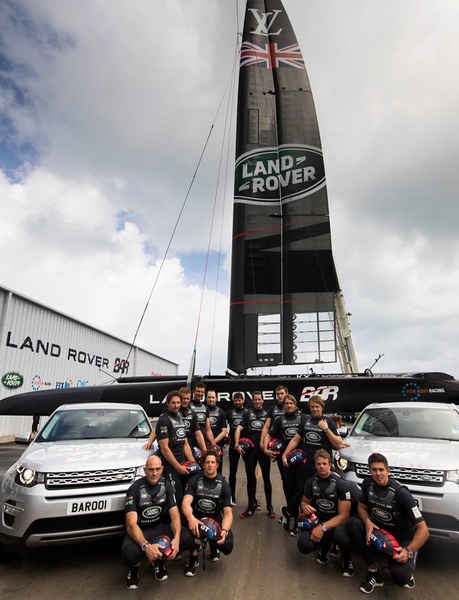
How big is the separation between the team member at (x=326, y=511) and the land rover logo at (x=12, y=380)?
16283 mm

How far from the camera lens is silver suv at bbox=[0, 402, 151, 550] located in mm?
3533

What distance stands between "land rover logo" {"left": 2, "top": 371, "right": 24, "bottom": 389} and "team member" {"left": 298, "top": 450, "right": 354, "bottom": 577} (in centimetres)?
1628

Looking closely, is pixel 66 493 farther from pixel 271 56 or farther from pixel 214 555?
pixel 271 56

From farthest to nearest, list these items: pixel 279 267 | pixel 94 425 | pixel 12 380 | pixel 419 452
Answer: pixel 12 380, pixel 279 267, pixel 94 425, pixel 419 452

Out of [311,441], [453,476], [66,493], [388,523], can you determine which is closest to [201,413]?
[311,441]

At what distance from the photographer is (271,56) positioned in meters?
13.5

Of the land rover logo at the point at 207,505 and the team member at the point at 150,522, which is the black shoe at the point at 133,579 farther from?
the land rover logo at the point at 207,505

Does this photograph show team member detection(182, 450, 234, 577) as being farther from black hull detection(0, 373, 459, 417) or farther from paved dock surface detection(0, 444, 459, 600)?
black hull detection(0, 373, 459, 417)

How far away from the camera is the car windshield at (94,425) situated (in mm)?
4922

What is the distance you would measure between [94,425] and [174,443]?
4.06 ft

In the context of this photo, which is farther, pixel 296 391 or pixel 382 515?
pixel 296 391

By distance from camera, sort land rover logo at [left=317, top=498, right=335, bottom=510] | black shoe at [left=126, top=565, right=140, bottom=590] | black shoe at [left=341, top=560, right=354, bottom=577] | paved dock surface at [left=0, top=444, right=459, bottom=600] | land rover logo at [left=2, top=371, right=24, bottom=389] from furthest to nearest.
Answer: land rover logo at [left=2, top=371, right=24, bottom=389], land rover logo at [left=317, top=498, right=335, bottom=510], black shoe at [left=341, top=560, right=354, bottom=577], black shoe at [left=126, top=565, right=140, bottom=590], paved dock surface at [left=0, top=444, right=459, bottom=600]

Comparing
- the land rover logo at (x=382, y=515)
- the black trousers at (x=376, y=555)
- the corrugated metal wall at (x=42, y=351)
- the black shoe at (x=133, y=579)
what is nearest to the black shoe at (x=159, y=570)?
the black shoe at (x=133, y=579)

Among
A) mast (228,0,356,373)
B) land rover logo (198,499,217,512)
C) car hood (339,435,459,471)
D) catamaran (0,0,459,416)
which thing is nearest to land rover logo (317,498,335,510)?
car hood (339,435,459,471)
